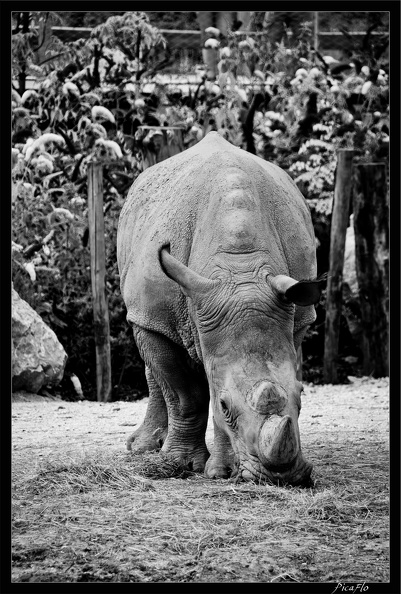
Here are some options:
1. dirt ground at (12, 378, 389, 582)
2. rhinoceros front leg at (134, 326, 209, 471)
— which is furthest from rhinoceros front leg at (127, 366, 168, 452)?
rhinoceros front leg at (134, 326, 209, 471)

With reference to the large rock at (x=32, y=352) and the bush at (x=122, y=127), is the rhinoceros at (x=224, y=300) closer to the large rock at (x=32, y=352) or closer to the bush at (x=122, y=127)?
the large rock at (x=32, y=352)

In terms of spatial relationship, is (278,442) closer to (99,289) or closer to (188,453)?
(188,453)

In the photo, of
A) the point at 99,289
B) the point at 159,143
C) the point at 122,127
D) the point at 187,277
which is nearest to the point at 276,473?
the point at 187,277

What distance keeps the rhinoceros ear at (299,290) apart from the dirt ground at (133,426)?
1228 millimetres

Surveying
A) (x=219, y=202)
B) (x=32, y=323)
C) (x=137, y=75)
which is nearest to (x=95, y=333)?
(x=32, y=323)

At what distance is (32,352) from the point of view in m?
10.1

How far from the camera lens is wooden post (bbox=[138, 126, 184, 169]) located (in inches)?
410

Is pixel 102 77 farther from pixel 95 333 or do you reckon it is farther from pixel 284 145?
pixel 95 333

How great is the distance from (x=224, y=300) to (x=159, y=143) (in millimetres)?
5022

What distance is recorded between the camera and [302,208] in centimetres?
713

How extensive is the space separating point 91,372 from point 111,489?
18.4 ft

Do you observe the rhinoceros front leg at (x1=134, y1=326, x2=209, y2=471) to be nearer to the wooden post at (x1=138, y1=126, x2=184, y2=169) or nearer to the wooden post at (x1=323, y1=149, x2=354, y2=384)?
the wooden post at (x1=138, y1=126, x2=184, y2=169)

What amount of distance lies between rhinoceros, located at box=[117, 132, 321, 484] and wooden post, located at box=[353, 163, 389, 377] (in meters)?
3.97

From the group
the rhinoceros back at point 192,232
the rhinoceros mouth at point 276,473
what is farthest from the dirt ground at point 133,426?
the rhinoceros back at point 192,232
